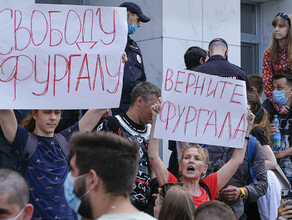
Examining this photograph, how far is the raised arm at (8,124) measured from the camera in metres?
4.79

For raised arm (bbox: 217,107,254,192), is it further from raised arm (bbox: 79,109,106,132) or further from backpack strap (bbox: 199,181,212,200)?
raised arm (bbox: 79,109,106,132)

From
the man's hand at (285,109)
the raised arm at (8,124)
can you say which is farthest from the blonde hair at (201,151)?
A: the man's hand at (285,109)

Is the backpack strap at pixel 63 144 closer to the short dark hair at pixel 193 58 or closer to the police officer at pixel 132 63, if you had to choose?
the police officer at pixel 132 63

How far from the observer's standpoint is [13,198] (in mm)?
4160

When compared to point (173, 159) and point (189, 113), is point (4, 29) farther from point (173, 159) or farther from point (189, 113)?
point (173, 159)

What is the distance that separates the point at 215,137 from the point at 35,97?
1713 mm

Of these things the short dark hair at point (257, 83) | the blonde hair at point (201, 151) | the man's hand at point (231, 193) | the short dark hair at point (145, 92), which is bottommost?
the man's hand at point (231, 193)

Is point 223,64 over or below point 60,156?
over

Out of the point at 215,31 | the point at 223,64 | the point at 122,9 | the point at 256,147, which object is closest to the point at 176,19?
the point at 215,31

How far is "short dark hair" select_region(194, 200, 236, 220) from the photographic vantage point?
14.9ft

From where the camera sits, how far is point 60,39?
512 cm

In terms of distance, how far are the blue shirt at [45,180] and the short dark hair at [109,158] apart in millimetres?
1599

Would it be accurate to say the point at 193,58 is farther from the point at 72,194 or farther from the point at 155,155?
the point at 72,194

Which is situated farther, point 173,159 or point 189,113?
point 173,159
